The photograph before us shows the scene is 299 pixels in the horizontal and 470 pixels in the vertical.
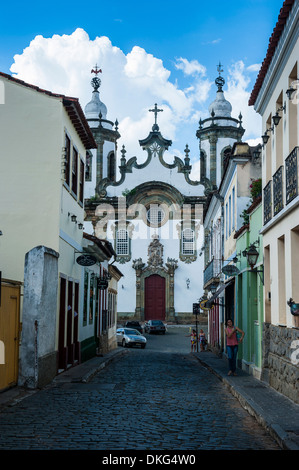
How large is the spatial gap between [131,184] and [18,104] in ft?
116

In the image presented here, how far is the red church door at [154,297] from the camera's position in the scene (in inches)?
1914

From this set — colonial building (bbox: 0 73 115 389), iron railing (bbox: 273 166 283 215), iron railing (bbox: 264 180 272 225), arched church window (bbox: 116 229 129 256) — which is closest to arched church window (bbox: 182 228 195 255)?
arched church window (bbox: 116 229 129 256)

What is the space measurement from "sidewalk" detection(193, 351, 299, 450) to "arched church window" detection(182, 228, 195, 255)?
32.4 meters

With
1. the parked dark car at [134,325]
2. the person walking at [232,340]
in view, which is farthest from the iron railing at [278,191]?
the parked dark car at [134,325]

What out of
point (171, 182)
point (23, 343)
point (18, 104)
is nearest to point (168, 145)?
point (171, 182)

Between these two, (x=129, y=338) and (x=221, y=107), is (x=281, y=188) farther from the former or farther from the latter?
(x=221, y=107)

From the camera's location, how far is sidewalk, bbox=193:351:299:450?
7.71m

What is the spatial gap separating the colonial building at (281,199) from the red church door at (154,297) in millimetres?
34519

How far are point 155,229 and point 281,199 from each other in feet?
121

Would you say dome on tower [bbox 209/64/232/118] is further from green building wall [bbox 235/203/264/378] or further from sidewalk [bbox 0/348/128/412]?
green building wall [bbox 235/203/264/378]

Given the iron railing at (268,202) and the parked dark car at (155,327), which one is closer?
the iron railing at (268,202)

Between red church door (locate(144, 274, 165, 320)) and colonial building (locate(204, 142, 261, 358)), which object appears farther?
red church door (locate(144, 274, 165, 320))

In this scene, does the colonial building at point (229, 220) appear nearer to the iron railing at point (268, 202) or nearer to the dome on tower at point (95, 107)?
the iron railing at point (268, 202)
